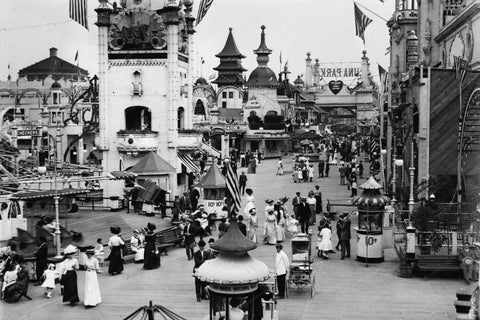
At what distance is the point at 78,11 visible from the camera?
29.4 metres

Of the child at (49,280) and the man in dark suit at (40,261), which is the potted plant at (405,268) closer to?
the child at (49,280)

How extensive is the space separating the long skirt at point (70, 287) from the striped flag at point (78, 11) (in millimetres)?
15151

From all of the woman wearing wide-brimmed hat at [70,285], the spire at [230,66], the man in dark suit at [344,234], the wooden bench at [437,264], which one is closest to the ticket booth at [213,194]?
the man in dark suit at [344,234]

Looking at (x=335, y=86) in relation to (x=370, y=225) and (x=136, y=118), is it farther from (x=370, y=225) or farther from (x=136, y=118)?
(x=370, y=225)

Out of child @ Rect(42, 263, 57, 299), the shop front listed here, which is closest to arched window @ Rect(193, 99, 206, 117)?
the shop front

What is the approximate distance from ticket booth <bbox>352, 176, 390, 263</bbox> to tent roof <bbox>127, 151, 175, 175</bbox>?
14.9m

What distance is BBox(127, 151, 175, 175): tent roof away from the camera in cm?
3466

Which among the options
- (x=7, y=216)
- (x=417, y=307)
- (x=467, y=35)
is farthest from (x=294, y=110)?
(x=417, y=307)

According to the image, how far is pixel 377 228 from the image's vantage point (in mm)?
21469

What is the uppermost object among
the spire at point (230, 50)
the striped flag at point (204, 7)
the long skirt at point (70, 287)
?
the spire at point (230, 50)

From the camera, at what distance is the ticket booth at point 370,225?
21203 millimetres

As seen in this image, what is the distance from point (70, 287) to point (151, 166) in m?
18.1

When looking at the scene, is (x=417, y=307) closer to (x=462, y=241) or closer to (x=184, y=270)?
(x=462, y=241)

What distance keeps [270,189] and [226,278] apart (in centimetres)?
3059
